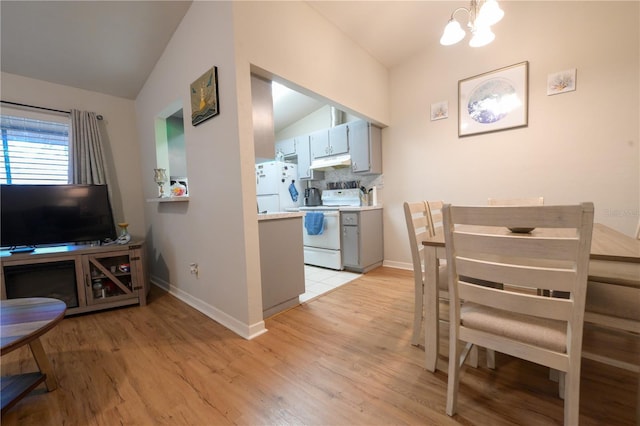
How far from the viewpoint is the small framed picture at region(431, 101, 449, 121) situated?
2.86m

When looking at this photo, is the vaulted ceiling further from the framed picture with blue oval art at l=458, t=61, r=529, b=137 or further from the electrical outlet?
the electrical outlet

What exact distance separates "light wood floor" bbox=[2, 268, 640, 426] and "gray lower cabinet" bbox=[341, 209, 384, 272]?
119 cm

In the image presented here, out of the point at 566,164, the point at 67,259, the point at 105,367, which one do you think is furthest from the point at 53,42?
the point at 566,164

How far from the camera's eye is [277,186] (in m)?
3.76

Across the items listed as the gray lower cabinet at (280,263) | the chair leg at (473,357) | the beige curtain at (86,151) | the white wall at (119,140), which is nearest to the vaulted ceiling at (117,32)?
the white wall at (119,140)

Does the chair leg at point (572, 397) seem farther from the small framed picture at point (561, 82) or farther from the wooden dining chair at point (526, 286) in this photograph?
the small framed picture at point (561, 82)

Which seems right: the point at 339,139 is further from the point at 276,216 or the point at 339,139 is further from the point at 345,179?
the point at 276,216

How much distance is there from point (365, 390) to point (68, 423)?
54.7 inches

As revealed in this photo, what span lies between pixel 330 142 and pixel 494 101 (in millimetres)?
2015

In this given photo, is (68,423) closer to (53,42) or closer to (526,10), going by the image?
(53,42)

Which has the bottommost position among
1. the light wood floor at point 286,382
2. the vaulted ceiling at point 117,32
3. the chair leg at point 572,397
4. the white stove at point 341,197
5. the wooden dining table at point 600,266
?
the light wood floor at point 286,382

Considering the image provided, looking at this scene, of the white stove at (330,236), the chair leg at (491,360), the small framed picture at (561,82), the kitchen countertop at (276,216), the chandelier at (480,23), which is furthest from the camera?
the white stove at (330,236)

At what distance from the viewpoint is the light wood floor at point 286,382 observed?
3.54 ft

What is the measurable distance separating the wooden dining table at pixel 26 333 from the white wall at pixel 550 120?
340 cm
